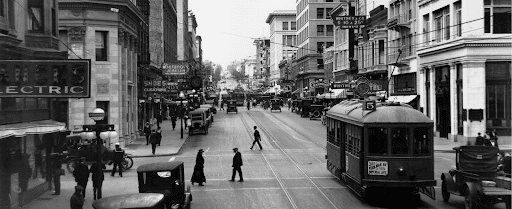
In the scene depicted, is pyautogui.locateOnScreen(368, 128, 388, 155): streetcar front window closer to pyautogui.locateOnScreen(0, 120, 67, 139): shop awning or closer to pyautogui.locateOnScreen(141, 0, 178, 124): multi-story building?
pyautogui.locateOnScreen(0, 120, 67, 139): shop awning

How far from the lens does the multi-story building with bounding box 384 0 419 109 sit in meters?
49.9

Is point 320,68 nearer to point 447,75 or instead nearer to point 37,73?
point 447,75

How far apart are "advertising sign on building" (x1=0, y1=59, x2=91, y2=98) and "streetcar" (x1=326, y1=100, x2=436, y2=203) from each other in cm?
874

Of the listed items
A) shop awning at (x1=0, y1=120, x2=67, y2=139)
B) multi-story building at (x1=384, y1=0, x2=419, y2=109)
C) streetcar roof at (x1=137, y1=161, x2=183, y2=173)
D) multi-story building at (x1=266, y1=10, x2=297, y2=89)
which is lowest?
streetcar roof at (x1=137, y1=161, x2=183, y2=173)

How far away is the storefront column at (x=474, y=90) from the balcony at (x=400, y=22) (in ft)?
42.6

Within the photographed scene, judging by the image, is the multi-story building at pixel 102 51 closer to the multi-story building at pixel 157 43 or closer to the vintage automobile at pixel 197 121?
the vintage automobile at pixel 197 121

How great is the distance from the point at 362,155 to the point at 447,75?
87.5 ft

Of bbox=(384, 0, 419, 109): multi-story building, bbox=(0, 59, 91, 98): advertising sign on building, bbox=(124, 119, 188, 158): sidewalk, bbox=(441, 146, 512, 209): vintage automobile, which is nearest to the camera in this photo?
bbox=(441, 146, 512, 209): vintage automobile

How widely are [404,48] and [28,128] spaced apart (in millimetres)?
40550

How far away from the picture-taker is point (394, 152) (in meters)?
18.1

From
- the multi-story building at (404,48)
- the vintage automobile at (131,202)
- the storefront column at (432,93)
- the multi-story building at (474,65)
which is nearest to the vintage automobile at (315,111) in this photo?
the multi-story building at (404,48)

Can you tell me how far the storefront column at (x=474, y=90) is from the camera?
38.2 m

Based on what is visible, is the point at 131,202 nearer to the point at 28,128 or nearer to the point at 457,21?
the point at 28,128

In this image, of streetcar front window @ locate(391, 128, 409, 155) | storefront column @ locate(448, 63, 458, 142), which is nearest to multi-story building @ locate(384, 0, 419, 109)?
storefront column @ locate(448, 63, 458, 142)
